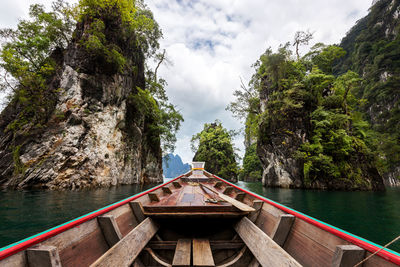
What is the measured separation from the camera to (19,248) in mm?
1062

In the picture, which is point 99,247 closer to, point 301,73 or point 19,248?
point 19,248

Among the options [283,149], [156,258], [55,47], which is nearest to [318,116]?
[283,149]

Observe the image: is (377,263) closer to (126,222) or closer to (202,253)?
(202,253)

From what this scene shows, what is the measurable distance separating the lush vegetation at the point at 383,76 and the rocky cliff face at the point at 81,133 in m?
25.1

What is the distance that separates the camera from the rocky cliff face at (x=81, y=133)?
8.85 meters

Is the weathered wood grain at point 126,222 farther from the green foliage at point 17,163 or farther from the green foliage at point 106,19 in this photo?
the green foliage at point 106,19

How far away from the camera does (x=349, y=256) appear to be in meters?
1.18

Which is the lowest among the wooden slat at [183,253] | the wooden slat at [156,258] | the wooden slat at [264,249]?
the wooden slat at [156,258]

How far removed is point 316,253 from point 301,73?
18220 millimetres

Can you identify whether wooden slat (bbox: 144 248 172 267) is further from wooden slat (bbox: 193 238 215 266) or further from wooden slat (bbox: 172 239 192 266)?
wooden slat (bbox: 193 238 215 266)

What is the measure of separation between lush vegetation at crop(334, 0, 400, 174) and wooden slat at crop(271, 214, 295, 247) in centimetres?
2291

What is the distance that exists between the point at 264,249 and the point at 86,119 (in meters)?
12.9

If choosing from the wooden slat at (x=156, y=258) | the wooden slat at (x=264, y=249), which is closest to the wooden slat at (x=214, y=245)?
the wooden slat at (x=156, y=258)

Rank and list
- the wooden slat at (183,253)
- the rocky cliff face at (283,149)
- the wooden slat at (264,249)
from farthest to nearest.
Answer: the rocky cliff face at (283,149) < the wooden slat at (183,253) < the wooden slat at (264,249)
